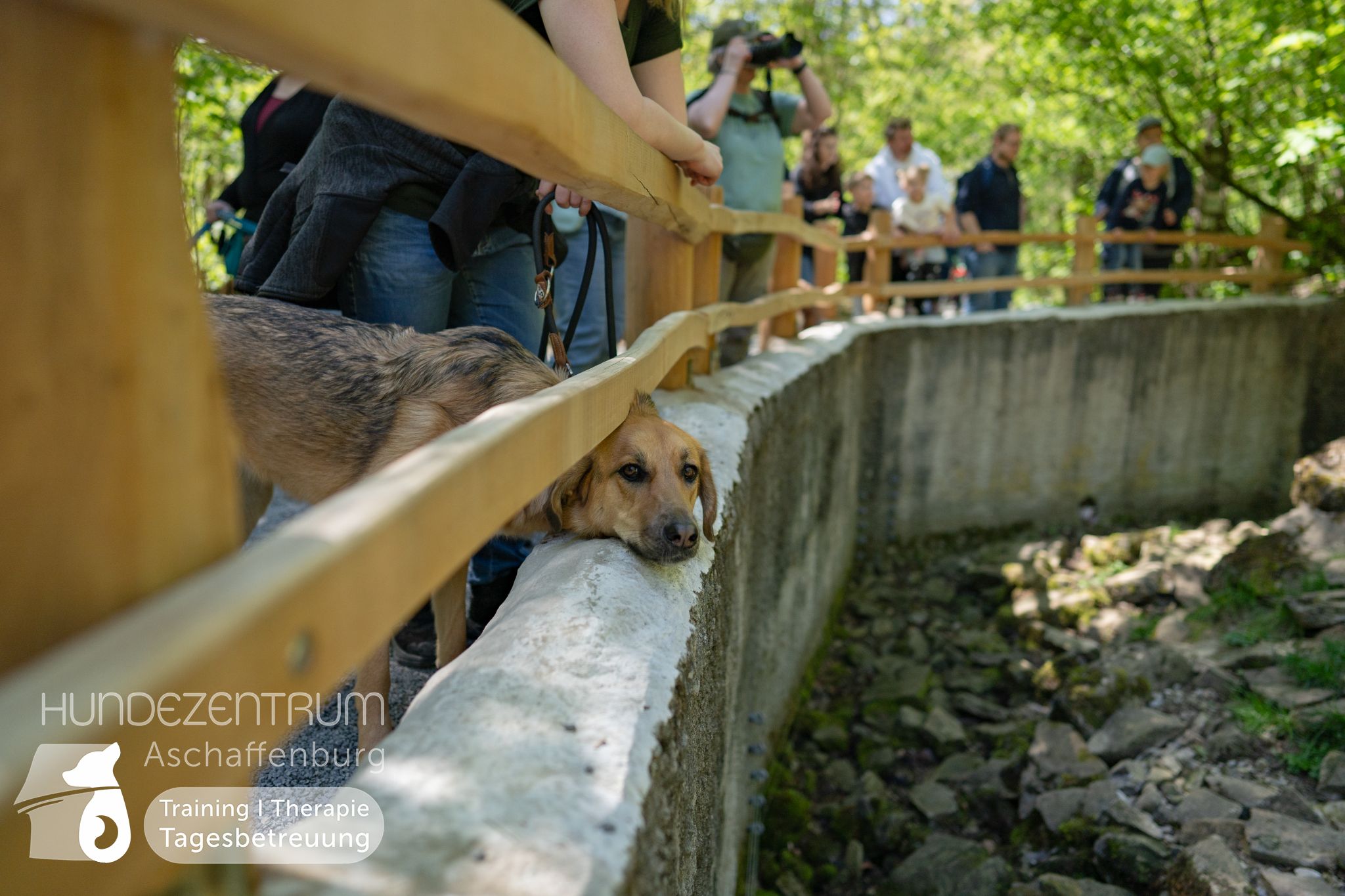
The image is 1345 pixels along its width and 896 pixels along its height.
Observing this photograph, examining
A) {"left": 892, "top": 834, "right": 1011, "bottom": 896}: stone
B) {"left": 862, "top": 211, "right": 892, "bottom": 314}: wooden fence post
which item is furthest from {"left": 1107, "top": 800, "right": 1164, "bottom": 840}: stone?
{"left": 862, "top": 211, "right": 892, "bottom": 314}: wooden fence post

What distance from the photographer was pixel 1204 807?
15.5ft

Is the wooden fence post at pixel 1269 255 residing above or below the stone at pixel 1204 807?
above

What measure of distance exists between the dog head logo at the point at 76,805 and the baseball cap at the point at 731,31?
6079 millimetres

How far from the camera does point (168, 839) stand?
845mm

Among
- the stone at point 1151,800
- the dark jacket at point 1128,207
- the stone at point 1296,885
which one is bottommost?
the stone at point 1151,800

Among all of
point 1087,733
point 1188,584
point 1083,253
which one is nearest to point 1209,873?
point 1087,733

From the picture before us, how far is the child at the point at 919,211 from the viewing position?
33.0ft

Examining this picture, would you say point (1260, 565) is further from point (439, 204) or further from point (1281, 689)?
point (439, 204)

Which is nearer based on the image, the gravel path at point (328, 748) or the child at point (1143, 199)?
the gravel path at point (328, 748)

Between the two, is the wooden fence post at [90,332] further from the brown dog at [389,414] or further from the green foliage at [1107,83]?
the green foliage at [1107,83]

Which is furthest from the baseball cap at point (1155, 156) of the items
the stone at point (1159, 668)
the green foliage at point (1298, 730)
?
the green foliage at point (1298, 730)

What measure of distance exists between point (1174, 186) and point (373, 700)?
38.0 ft

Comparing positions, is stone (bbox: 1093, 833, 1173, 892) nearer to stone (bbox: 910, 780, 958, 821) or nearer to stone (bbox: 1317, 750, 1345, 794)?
stone (bbox: 910, 780, 958, 821)

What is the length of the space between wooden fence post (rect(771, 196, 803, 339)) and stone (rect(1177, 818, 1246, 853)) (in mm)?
3891
